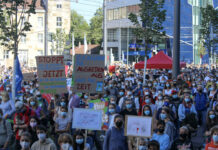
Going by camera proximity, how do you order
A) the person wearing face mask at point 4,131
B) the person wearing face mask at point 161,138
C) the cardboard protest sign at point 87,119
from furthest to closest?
1. the cardboard protest sign at point 87,119
2. the person wearing face mask at point 4,131
3. the person wearing face mask at point 161,138

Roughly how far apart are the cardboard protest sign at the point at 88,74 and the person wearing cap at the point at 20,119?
62.3 inches

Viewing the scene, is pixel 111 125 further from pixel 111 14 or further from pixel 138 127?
pixel 111 14

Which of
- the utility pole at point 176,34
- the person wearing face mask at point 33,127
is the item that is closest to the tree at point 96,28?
the utility pole at point 176,34

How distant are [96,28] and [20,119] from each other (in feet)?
317

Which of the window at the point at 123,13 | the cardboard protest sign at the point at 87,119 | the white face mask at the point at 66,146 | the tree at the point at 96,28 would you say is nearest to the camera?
the white face mask at the point at 66,146

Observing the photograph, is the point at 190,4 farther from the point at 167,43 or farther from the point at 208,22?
the point at 208,22

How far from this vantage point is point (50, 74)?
39.5 feet

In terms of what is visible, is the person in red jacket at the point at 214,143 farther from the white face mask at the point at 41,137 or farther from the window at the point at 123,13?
the window at the point at 123,13

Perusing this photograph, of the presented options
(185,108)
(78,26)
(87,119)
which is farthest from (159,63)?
(78,26)

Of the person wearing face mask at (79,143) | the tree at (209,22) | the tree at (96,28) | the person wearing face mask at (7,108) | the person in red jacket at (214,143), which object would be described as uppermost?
the tree at (96,28)

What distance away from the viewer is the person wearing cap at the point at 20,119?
959 cm

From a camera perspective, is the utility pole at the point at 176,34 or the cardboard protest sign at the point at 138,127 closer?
the cardboard protest sign at the point at 138,127

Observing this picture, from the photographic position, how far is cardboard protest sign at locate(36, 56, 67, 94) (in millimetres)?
12008

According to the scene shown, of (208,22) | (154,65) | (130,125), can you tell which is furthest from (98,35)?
(130,125)
